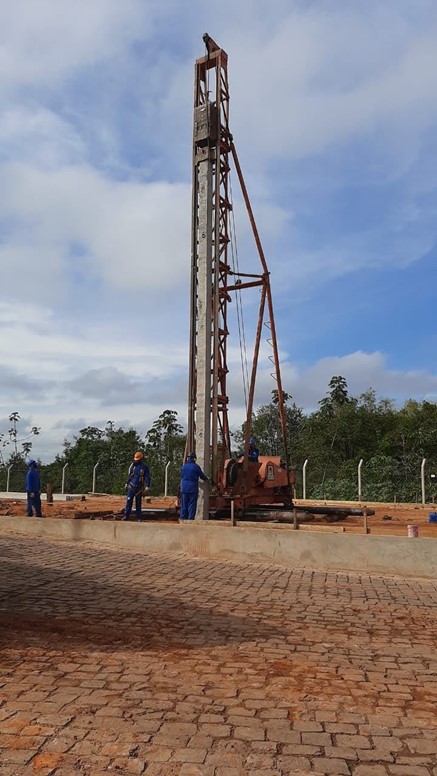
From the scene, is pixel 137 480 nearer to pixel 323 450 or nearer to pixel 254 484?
pixel 254 484

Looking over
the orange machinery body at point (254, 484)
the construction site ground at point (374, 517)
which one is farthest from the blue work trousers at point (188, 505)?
the construction site ground at point (374, 517)

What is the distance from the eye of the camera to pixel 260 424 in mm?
49688

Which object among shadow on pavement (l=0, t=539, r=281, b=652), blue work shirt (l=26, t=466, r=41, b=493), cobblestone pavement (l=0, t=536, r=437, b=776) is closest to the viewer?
cobblestone pavement (l=0, t=536, r=437, b=776)

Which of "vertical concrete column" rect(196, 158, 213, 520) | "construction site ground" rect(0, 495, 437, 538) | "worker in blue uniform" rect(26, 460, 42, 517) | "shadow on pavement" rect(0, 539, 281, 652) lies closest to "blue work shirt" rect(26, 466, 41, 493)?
"worker in blue uniform" rect(26, 460, 42, 517)

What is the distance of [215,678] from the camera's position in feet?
17.2

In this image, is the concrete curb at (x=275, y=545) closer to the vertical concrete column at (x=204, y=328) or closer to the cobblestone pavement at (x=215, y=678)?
the cobblestone pavement at (x=215, y=678)

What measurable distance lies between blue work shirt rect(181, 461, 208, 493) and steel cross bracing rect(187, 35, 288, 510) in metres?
1.07

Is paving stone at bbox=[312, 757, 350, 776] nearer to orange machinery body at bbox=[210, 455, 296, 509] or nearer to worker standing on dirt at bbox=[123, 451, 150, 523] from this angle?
worker standing on dirt at bbox=[123, 451, 150, 523]

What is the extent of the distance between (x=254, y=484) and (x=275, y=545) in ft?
22.9

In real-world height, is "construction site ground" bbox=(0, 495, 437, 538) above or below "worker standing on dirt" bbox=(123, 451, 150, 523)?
below

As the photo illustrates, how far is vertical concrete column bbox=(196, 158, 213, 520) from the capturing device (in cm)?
1662

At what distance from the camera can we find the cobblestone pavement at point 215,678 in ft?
12.5

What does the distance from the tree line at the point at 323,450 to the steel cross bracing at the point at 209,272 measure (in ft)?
37.9

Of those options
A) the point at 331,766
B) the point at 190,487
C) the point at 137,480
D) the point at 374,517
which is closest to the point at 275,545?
the point at 190,487
